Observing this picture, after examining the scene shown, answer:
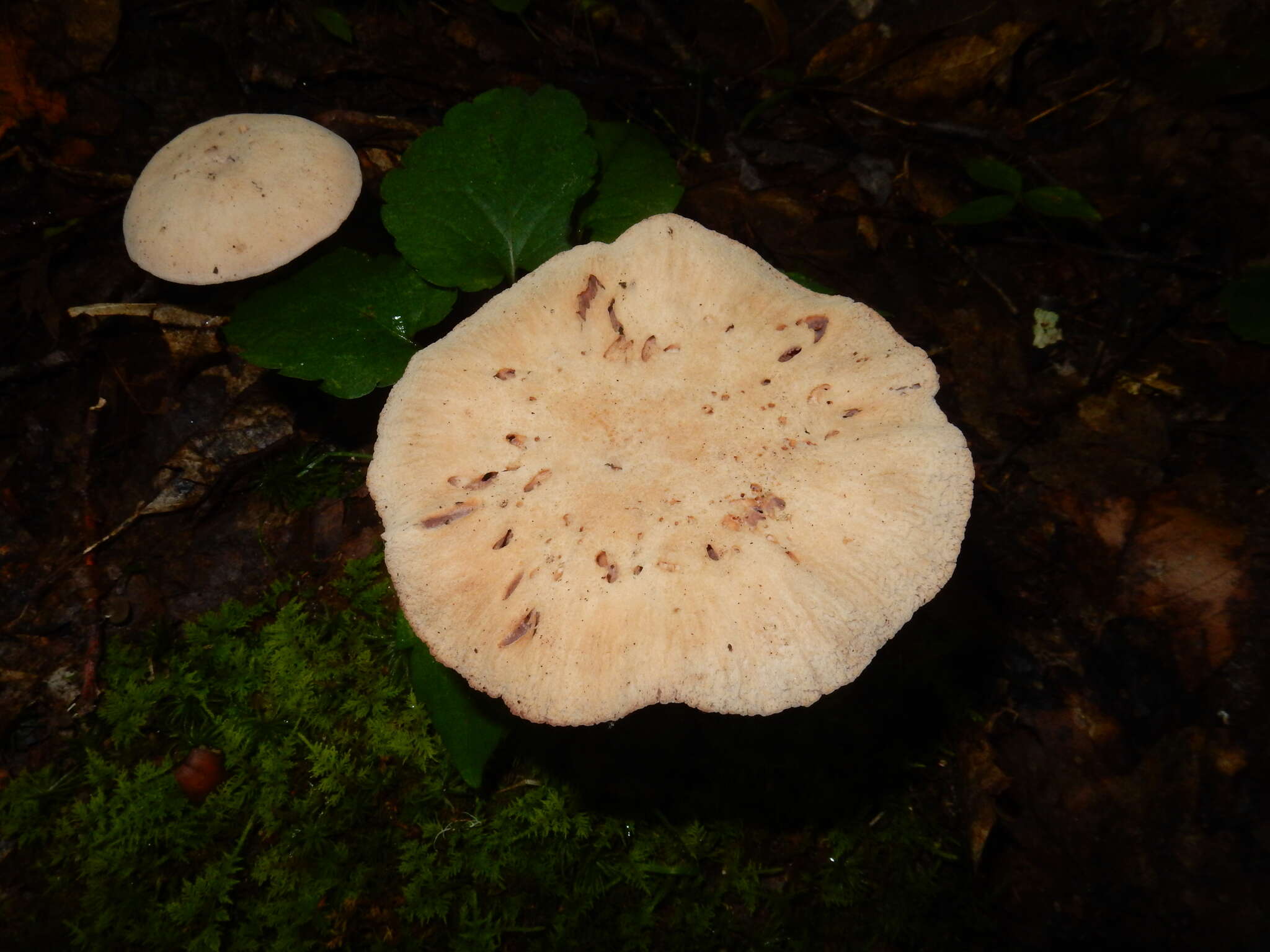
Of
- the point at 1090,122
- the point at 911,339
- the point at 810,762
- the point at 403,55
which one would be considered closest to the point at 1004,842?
the point at 810,762

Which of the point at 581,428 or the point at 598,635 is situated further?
the point at 581,428

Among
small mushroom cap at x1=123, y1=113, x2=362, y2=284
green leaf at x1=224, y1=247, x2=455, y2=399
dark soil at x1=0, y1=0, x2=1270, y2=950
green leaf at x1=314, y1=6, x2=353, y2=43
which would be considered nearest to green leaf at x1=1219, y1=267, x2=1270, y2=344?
dark soil at x1=0, y1=0, x2=1270, y2=950

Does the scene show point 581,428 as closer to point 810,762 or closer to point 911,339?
point 810,762

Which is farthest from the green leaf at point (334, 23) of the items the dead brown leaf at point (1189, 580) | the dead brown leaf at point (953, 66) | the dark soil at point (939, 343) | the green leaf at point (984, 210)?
the dead brown leaf at point (1189, 580)

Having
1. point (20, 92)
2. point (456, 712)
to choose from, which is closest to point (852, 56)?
point (456, 712)

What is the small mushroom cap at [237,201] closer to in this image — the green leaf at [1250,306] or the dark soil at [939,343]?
the dark soil at [939,343]

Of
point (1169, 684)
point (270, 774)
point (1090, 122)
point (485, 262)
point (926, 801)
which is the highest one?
point (1090, 122)
